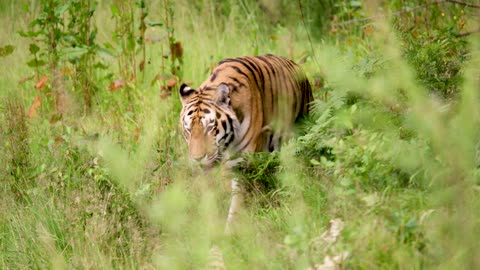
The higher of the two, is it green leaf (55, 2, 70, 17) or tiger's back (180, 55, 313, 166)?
green leaf (55, 2, 70, 17)

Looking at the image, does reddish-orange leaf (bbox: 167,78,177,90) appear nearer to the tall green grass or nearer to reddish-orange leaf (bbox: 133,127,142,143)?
the tall green grass

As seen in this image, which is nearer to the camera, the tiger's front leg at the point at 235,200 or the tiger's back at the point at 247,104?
the tiger's front leg at the point at 235,200

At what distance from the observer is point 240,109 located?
213 inches

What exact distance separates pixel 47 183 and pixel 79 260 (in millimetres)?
1058

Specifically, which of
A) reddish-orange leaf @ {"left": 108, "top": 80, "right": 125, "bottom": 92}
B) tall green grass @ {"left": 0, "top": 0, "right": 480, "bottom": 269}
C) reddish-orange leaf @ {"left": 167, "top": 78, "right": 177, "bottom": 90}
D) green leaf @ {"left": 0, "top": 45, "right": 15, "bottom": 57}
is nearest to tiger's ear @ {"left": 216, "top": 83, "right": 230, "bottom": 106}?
tall green grass @ {"left": 0, "top": 0, "right": 480, "bottom": 269}

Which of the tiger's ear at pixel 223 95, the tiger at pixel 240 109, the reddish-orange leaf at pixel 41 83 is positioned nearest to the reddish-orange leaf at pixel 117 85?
the reddish-orange leaf at pixel 41 83

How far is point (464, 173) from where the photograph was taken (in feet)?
9.38

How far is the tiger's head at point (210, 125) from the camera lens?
514 centimetres

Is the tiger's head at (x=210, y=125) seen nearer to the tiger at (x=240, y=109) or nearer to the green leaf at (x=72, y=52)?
the tiger at (x=240, y=109)

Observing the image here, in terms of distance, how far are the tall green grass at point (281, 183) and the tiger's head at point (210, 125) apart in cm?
14

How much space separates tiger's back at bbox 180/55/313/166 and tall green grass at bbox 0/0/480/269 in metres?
0.24

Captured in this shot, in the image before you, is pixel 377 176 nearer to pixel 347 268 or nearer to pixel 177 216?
pixel 347 268

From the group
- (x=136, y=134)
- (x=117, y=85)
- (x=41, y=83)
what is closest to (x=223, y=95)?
(x=136, y=134)

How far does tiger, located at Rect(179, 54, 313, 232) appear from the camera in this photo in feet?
17.1
